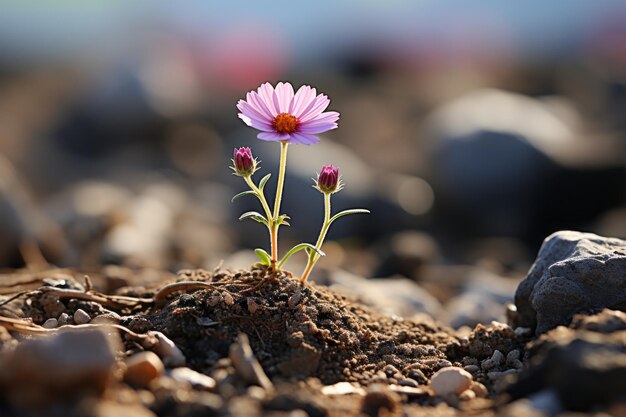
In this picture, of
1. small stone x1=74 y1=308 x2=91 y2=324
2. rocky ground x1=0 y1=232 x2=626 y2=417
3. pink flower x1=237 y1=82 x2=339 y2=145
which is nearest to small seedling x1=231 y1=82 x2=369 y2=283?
pink flower x1=237 y1=82 x2=339 y2=145

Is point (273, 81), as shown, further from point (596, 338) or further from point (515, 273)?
point (596, 338)

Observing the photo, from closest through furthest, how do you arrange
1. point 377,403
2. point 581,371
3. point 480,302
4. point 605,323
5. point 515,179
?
point 581,371, point 377,403, point 605,323, point 480,302, point 515,179

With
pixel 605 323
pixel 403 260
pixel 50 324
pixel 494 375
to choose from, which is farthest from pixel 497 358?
pixel 403 260

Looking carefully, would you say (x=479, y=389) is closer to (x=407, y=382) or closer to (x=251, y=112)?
(x=407, y=382)

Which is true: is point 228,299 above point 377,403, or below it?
above

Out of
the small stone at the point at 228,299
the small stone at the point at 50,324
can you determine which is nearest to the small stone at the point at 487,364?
the small stone at the point at 228,299

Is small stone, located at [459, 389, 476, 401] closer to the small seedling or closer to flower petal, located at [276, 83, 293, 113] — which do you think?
the small seedling

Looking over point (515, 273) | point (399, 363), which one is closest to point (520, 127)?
point (515, 273)
